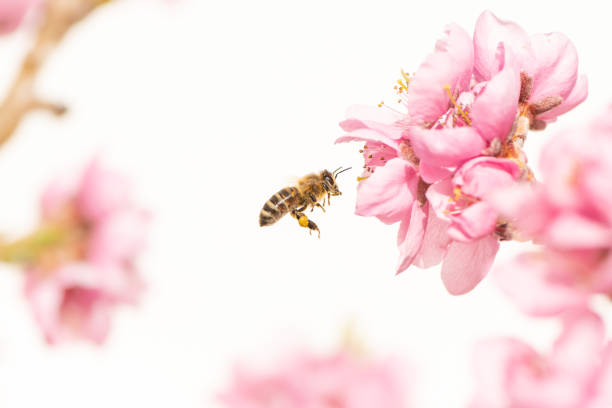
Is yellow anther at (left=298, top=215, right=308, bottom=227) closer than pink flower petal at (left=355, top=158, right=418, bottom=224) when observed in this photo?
No

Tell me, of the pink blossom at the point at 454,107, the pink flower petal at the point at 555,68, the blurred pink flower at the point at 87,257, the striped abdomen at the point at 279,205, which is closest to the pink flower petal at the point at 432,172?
the pink blossom at the point at 454,107

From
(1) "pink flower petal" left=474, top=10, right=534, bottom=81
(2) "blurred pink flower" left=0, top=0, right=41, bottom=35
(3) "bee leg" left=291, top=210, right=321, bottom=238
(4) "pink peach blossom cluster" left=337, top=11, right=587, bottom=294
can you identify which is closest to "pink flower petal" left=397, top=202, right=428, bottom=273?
(4) "pink peach blossom cluster" left=337, top=11, right=587, bottom=294

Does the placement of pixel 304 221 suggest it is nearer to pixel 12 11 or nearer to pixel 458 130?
pixel 458 130

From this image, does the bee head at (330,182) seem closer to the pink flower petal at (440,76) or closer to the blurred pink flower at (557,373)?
the pink flower petal at (440,76)

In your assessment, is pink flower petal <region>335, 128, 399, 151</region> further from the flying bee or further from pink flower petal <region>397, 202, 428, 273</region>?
the flying bee

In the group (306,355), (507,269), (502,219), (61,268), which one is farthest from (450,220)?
(306,355)

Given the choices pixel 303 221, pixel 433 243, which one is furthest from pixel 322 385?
pixel 433 243

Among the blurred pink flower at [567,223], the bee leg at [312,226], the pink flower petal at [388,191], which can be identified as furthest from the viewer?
the bee leg at [312,226]
